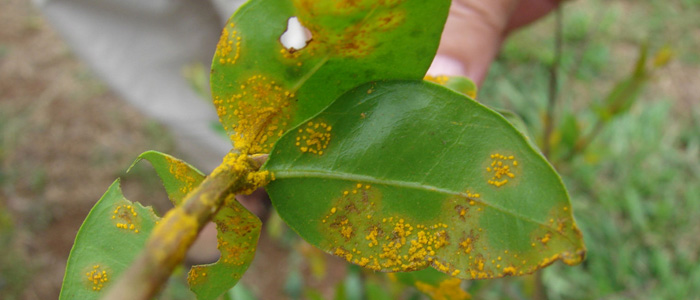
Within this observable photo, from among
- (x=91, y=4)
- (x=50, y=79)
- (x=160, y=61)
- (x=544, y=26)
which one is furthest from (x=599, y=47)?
(x=50, y=79)

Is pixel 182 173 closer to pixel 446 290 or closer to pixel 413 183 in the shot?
pixel 413 183

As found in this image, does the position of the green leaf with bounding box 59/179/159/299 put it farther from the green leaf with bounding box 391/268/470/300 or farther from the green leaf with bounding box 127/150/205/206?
the green leaf with bounding box 391/268/470/300

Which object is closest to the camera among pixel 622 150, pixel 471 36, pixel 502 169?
pixel 502 169


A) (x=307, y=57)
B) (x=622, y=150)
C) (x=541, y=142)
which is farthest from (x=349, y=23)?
(x=622, y=150)

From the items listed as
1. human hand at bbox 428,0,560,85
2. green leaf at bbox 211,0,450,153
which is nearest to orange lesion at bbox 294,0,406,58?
green leaf at bbox 211,0,450,153

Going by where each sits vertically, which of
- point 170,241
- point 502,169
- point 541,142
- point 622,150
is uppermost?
point 170,241

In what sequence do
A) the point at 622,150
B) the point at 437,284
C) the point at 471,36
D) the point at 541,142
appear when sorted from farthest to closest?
the point at 622,150 < the point at 541,142 < the point at 471,36 < the point at 437,284
